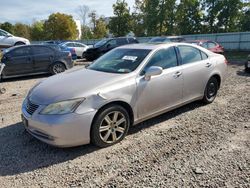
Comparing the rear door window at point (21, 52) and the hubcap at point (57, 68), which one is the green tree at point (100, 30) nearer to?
the hubcap at point (57, 68)

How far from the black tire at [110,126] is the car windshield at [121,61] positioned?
783 millimetres

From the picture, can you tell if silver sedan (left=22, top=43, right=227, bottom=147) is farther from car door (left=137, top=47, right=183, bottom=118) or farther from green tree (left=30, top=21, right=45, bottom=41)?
green tree (left=30, top=21, right=45, bottom=41)

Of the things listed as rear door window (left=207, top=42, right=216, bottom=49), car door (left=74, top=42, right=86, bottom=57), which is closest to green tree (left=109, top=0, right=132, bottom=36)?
car door (left=74, top=42, right=86, bottom=57)

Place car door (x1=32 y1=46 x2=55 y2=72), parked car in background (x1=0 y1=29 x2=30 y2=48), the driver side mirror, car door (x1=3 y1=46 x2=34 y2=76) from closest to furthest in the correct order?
the driver side mirror
car door (x1=3 y1=46 x2=34 y2=76)
car door (x1=32 y1=46 x2=55 y2=72)
parked car in background (x1=0 y1=29 x2=30 y2=48)

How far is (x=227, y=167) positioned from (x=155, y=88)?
1.75m

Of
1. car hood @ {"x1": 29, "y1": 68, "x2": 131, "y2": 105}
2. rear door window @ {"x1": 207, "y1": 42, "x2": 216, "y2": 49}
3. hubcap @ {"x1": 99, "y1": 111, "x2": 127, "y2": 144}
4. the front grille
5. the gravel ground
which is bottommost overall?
the gravel ground

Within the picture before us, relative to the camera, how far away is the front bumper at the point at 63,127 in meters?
3.60

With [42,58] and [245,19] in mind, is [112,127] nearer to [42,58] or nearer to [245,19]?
[42,58]

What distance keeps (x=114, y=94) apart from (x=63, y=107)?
2.62ft

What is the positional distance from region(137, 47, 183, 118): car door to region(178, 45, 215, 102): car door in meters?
0.21

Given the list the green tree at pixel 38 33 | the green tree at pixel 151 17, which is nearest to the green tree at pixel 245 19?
the green tree at pixel 151 17

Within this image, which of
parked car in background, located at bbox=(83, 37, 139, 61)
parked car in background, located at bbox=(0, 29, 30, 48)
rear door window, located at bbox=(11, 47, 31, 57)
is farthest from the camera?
parked car in background, located at bbox=(0, 29, 30, 48)

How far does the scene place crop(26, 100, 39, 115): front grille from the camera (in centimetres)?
387

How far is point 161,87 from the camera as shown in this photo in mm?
4625
